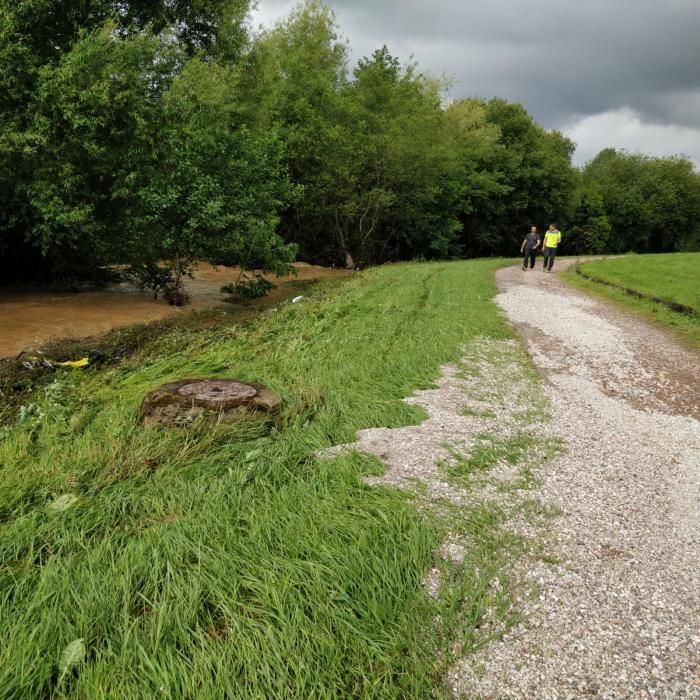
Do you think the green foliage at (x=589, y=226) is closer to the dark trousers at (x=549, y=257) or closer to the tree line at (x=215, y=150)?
the tree line at (x=215, y=150)

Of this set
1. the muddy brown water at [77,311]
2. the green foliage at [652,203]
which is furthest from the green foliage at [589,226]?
the muddy brown water at [77,311]

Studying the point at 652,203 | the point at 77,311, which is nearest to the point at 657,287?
the point at 77,311

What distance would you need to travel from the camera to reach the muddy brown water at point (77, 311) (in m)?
10.3

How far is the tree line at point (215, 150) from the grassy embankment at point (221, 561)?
8013mm

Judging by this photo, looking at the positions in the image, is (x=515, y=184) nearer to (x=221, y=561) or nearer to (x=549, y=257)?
(x=549, y=257)

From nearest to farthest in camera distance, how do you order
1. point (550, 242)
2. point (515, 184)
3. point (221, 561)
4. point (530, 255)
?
point (221, 561), point (550, 242), point (530, 255), point (515, 184)

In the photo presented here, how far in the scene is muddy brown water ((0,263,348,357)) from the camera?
1030 cm

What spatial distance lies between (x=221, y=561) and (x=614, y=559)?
2580 mm

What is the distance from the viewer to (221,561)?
9.93 ft

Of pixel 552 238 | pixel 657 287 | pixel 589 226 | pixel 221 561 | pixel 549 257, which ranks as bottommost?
pixel 221 561

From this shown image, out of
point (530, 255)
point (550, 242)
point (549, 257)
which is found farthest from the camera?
point (530, 255)

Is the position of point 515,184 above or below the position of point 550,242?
above

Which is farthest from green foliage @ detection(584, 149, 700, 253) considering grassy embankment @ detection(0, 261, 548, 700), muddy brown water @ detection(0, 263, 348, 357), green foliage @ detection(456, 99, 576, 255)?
grassy embankment @ detection(0, 261, 548, 700)

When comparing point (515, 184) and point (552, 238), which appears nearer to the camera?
point (552, 238)
